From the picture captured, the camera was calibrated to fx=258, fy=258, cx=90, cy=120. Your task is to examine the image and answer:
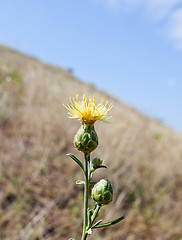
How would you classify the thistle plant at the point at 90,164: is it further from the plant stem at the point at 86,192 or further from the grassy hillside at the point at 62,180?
the grassy hillside at the point at 62,180

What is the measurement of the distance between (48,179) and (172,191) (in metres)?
2.42

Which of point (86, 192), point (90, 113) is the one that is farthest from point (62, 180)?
point (86, 192)

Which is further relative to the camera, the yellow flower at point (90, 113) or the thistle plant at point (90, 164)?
the yellow flower at point (90, 113)

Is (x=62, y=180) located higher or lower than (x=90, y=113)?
lower

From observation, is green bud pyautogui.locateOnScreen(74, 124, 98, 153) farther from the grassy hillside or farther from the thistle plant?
the grassy hillside

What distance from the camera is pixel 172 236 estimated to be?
3.64 meters

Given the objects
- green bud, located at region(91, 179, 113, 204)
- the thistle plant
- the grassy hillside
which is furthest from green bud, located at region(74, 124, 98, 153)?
the grassy hillside

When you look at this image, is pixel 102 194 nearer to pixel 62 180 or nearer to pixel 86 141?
pixel 86 141

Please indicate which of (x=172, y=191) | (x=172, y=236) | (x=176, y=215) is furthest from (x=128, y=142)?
(x=172, y=236)

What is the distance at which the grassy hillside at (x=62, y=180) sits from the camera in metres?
3.06

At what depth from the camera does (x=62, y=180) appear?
3.72 metres

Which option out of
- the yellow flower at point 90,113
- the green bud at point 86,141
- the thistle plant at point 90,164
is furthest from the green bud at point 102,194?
the yellow flower at point 90,113

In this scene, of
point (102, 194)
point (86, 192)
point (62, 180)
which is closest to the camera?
point (86, 192)

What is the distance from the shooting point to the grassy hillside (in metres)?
3.06
